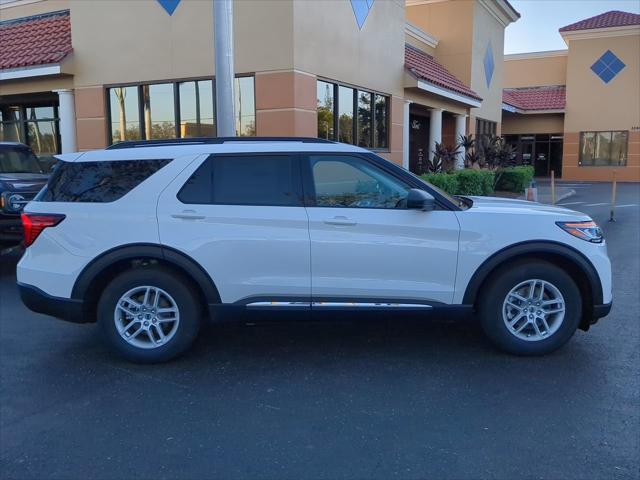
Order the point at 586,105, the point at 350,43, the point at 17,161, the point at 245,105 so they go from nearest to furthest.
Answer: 1. the point at 17,161
2. the point at 245,105
3. the point at 350,43
4. the point at 586,105

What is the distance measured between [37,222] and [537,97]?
34.4m

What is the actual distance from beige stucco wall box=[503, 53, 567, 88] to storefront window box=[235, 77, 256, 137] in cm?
2855

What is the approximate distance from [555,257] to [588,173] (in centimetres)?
3111

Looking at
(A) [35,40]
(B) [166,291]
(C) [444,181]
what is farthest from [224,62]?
(A) [35,40]

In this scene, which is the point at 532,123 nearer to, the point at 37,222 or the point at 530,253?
the point at 530,253

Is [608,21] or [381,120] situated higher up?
[608,21]

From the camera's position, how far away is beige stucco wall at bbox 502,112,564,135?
34.0m

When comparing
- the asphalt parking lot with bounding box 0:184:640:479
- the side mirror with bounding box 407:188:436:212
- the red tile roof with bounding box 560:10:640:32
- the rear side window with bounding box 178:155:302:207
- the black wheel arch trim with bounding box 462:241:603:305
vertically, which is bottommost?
the asphalt parking lot with bounding box 0:184:640:479

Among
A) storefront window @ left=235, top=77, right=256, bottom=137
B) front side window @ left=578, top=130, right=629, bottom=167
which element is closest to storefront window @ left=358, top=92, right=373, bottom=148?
storefront window @ left=235, top=77, right=256, bottom=137

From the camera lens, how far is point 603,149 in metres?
32.2

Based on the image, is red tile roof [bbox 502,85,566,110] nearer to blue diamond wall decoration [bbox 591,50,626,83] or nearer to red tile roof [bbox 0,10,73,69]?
blue diamond wall decoration [bbox 591,50,626,83]

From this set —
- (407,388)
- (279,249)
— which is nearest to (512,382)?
(407,388)

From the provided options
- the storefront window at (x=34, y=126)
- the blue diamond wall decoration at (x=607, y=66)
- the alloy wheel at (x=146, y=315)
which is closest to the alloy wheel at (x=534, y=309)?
the alloy wheel at (x=146, y=315)

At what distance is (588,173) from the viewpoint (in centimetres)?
3250
